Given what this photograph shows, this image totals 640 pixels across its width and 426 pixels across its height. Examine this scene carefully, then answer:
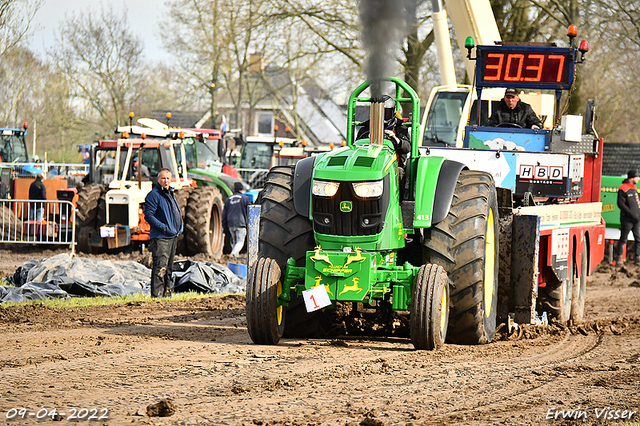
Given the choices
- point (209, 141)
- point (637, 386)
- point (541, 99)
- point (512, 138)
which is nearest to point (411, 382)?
point (637, 386)

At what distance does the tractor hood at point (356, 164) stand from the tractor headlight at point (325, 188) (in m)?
0.04

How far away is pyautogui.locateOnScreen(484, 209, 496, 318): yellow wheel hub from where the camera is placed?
7.73 meters

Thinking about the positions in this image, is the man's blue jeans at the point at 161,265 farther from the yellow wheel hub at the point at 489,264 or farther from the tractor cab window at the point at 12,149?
the tractor cab window at the point at 12,149

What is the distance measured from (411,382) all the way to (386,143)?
249cm

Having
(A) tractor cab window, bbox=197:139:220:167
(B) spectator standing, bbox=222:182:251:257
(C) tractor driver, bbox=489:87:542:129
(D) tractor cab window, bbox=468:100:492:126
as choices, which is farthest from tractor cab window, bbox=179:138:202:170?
(C) tractor driver, bbox=489:87:542:129

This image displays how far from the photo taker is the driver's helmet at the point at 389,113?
7883mm

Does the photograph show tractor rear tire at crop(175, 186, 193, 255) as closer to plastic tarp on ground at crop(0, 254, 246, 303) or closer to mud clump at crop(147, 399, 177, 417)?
plastic tarp on ground at crop(0, 254, 246, 303)

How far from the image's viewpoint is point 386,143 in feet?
25.1

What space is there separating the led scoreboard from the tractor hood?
4.96 meters

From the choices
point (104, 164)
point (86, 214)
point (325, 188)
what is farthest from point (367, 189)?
point (104, 164)

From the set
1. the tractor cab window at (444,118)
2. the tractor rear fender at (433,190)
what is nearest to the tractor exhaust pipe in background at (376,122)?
the tractor rear fender at (433,190)

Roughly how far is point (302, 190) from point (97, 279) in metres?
6.00

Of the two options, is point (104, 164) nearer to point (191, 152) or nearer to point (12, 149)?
point (191, 152)

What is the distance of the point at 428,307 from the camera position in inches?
266
